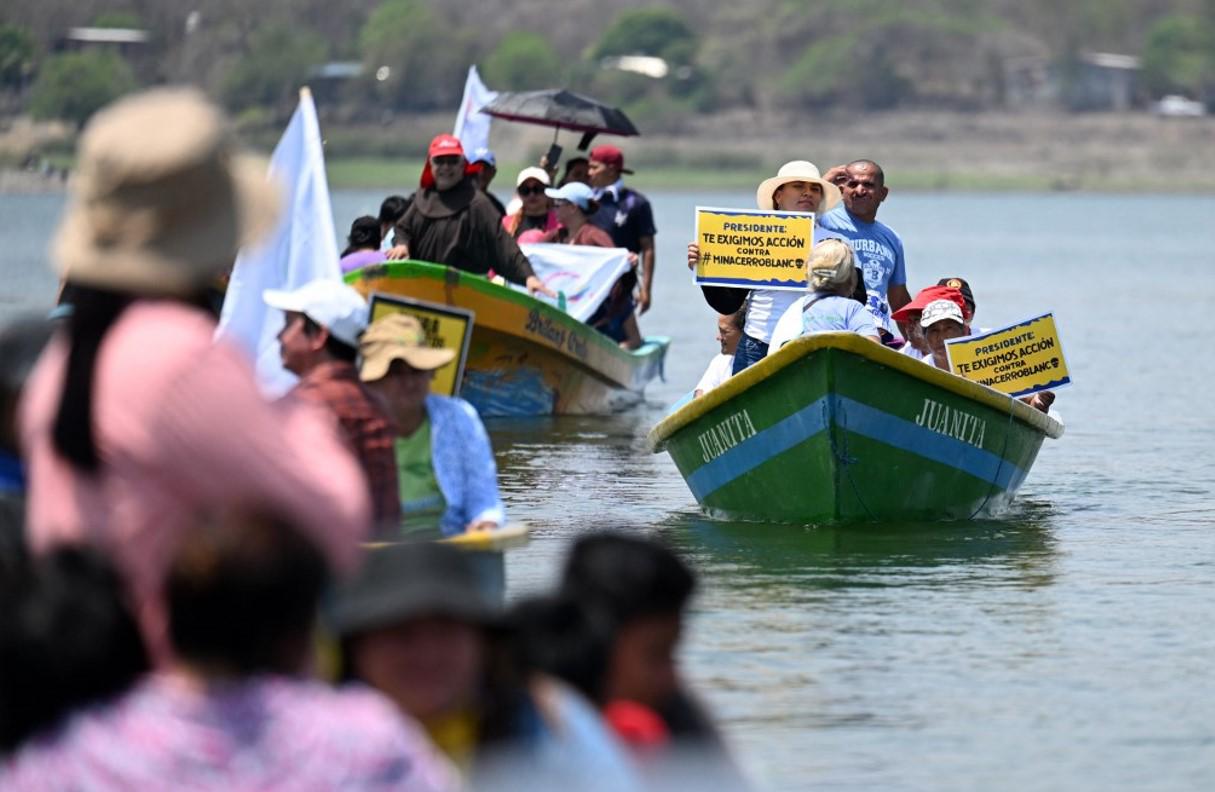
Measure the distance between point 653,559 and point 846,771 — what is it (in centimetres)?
325

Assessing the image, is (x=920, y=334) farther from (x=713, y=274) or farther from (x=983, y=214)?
(x=983, y=214)

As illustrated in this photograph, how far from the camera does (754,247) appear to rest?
12.3 metres

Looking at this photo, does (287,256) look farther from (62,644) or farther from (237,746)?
(237,746)

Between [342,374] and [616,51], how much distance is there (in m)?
149

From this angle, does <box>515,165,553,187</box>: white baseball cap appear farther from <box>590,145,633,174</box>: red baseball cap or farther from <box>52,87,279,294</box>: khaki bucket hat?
<box>52,87,279,294</box>: khaki bucket hat

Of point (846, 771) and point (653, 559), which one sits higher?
point (653, 559)

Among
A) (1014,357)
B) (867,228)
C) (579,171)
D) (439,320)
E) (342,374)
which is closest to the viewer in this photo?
(342,374)

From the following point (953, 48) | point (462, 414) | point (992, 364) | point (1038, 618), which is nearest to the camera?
point (462, 414)

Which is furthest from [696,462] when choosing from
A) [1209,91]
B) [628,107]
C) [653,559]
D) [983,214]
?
[1209,91]

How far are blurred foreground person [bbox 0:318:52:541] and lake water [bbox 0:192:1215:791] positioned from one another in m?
2.40

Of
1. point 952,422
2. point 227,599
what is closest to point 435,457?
point 227,599

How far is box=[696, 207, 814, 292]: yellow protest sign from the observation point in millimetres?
12180

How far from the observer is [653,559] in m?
4.63

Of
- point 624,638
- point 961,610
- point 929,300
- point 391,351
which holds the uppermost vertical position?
point 929,300
